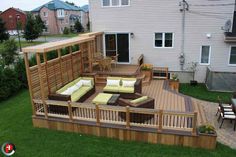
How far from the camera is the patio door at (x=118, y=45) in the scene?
14195mm

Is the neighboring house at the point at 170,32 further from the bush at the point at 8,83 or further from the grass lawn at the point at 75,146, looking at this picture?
the grass lawn at the point at 75,146

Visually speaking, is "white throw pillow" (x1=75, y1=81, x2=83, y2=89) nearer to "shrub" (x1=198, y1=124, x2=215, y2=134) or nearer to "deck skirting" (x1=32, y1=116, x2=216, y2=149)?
"deck skirting" (x1=32, y1=116, x2=216, y2=149)

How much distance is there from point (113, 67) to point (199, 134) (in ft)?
26.9

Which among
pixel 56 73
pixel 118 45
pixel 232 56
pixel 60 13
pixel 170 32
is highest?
pixel 60 13

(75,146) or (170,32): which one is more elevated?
(170,32)

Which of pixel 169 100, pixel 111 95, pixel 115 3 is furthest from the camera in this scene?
pixel 115 3

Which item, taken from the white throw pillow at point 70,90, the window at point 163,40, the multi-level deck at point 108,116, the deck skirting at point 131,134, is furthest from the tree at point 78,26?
the deck skirting at point 131,134

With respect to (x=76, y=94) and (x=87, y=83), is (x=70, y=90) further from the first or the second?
(x=87, y=83)

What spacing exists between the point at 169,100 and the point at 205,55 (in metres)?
5.08

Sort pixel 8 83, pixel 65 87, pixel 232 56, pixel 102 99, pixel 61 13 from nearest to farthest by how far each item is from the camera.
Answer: pixel 102 99, pixel 65 87, pixel 8 83, pixel 232 56, pixel 61 13

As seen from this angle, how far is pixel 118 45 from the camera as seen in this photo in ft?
47.1

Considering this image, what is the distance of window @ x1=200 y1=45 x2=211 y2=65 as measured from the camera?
12823 mm

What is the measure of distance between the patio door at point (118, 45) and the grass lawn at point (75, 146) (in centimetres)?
782

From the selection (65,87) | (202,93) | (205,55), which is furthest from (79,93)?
(205,55)
